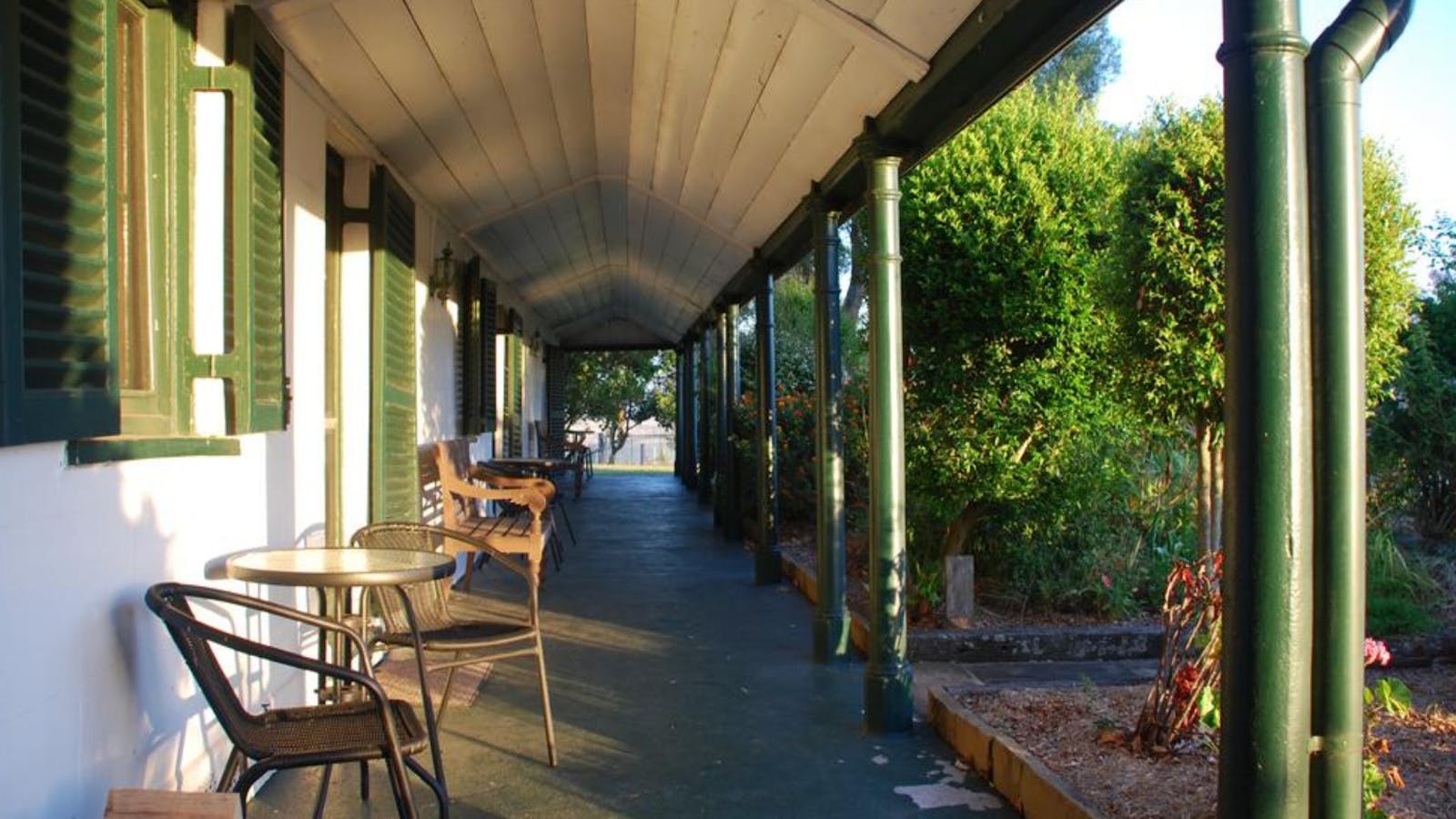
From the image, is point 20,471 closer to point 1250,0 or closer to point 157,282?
point 157,282

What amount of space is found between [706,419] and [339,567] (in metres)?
10.7

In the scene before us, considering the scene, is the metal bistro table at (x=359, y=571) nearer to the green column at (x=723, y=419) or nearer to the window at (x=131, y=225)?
the window at (x=131, y=225)

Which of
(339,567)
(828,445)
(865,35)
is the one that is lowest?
(339,567)

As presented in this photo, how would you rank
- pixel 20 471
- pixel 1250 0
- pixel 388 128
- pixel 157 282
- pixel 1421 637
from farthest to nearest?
1. pixel 1421 637
2. pixel 388 128
3. pixel 157 282
4. pixel 20 471
5. pixel 1250 0

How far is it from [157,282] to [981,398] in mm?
3956

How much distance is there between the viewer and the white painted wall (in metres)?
2.17

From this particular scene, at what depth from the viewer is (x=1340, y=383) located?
1931mm

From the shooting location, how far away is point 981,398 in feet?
18.9

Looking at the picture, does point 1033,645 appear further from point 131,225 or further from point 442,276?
point 131,225

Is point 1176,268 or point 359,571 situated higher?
point 1176,268

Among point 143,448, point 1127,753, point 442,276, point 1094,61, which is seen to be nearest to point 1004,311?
point 1127,753

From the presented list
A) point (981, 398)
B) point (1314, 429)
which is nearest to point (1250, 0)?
point (1314, 429)

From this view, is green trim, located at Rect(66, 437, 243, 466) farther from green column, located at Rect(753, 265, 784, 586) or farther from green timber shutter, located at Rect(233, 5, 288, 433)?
green column, located at Rect(753, 265, 784, 586)

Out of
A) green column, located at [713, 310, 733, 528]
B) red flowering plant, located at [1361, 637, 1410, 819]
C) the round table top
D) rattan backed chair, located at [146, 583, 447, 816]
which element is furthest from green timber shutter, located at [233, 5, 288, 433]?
green column, located at [713, 310, 733, 528]
